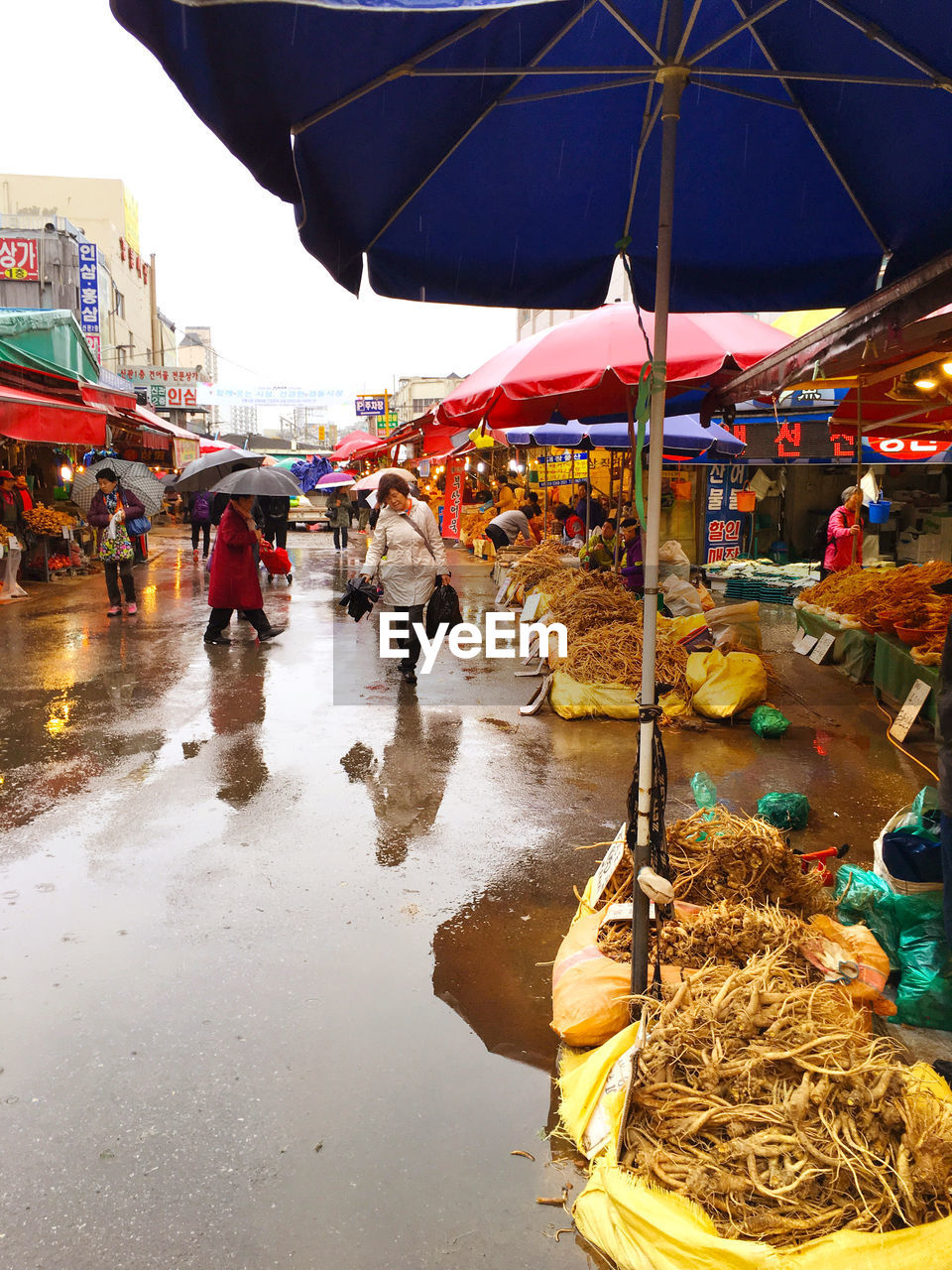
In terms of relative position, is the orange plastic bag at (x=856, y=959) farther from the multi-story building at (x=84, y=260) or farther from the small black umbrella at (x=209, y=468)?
the multi-story building at (x=84, y=260)

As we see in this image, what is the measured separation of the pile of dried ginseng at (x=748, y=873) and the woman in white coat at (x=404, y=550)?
15.8 ft

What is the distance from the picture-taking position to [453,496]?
2677 centimetres

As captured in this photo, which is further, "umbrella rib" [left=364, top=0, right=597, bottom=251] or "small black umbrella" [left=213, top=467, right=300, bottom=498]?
"small black umbrella" [left=213, top=467, right=300, bottom=498]

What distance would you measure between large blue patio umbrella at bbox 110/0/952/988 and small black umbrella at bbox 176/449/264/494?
7.82 metres

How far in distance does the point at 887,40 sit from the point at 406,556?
5.86 m

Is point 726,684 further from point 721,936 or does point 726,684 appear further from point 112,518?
point 112,518

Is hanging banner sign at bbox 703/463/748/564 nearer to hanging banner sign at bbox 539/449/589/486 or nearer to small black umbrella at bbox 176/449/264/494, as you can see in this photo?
hanging banner sign at bbox 539/449/589/486

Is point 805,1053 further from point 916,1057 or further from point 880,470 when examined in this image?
point 880,470

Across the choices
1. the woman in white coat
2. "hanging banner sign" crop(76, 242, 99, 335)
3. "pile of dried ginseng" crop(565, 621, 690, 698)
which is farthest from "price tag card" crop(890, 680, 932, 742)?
"hanging banner sign" crop(76, 242, 99, 335)

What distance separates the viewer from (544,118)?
3.76 metres

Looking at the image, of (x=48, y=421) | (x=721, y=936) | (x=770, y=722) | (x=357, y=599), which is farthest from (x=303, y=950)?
(x=48, y=421)

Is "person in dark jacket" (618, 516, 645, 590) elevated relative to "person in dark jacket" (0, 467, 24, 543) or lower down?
lower down

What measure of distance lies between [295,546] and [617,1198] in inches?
1074

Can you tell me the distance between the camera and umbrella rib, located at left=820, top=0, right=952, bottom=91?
8.91ft
